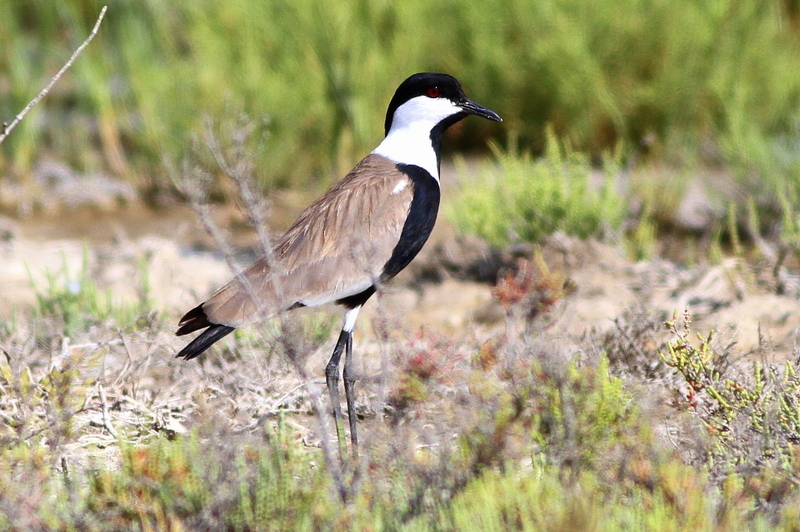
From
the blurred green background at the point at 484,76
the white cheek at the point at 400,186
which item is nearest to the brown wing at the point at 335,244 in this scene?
the white cheek at the point at 400,186

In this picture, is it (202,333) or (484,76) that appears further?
(484,76)

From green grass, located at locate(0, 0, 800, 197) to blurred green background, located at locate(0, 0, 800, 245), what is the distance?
0.4 inches

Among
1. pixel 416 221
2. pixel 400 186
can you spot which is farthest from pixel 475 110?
pixel 416 221

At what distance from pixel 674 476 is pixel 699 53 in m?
5.02

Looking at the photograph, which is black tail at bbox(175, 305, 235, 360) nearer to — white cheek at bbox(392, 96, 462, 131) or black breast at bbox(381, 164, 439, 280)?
black breast at bbox(381, 164, 439, 280)

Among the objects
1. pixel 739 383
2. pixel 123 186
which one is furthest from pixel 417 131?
pixel 123 186

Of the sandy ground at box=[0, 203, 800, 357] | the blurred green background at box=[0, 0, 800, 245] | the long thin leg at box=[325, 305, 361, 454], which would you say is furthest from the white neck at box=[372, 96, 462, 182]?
the blurred green background at box=[0, 0, 800, 245]

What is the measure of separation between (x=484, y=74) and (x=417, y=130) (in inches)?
127

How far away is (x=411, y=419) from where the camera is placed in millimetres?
2918

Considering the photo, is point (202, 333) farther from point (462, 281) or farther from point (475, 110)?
point (462, 281)

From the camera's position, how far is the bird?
3.75 m

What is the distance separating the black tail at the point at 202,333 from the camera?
3641 mm

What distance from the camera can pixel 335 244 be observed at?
3.95 metres

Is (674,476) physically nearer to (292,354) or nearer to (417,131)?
(292,354)
